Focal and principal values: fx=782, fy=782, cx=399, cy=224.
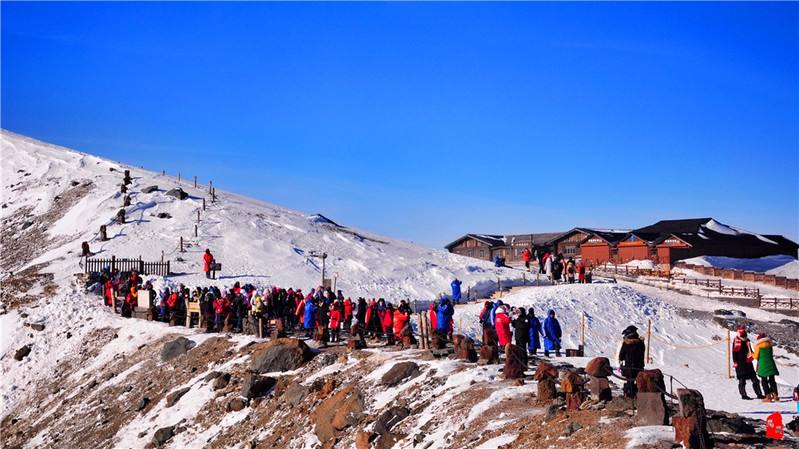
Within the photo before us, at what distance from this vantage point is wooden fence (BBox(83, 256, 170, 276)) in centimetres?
3691

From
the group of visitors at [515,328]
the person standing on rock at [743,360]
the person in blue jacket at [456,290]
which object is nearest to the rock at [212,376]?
the group of visitors at [515,328]

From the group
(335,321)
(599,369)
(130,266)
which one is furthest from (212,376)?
(130,266)

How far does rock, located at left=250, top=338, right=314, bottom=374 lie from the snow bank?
160 ft

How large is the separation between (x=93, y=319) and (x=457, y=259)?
87.5 ft

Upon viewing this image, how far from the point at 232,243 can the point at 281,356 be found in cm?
2712

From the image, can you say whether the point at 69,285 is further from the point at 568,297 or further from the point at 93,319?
the point at 568,297

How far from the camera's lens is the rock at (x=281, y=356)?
66.2 ft

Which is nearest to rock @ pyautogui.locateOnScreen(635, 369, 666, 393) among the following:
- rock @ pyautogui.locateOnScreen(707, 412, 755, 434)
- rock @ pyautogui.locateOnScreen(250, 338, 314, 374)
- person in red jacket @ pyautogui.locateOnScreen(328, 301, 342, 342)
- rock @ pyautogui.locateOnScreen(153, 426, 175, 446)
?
rock @ pyautogui.locateOnScreen(707, 412, 755, 434)

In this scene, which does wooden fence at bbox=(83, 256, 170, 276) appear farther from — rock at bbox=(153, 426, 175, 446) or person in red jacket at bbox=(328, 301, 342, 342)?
rock at bbox=(153, 426, 175, 446)

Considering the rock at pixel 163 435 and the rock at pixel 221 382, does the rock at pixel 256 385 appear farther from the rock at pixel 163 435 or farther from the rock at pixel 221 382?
the rock at pixel 163 435

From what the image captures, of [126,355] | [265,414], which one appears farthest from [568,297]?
[265,414]

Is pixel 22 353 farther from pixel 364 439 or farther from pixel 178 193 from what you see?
pixel 178 193

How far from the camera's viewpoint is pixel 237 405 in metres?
18.9

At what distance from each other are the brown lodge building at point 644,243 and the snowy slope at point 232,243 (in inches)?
742
